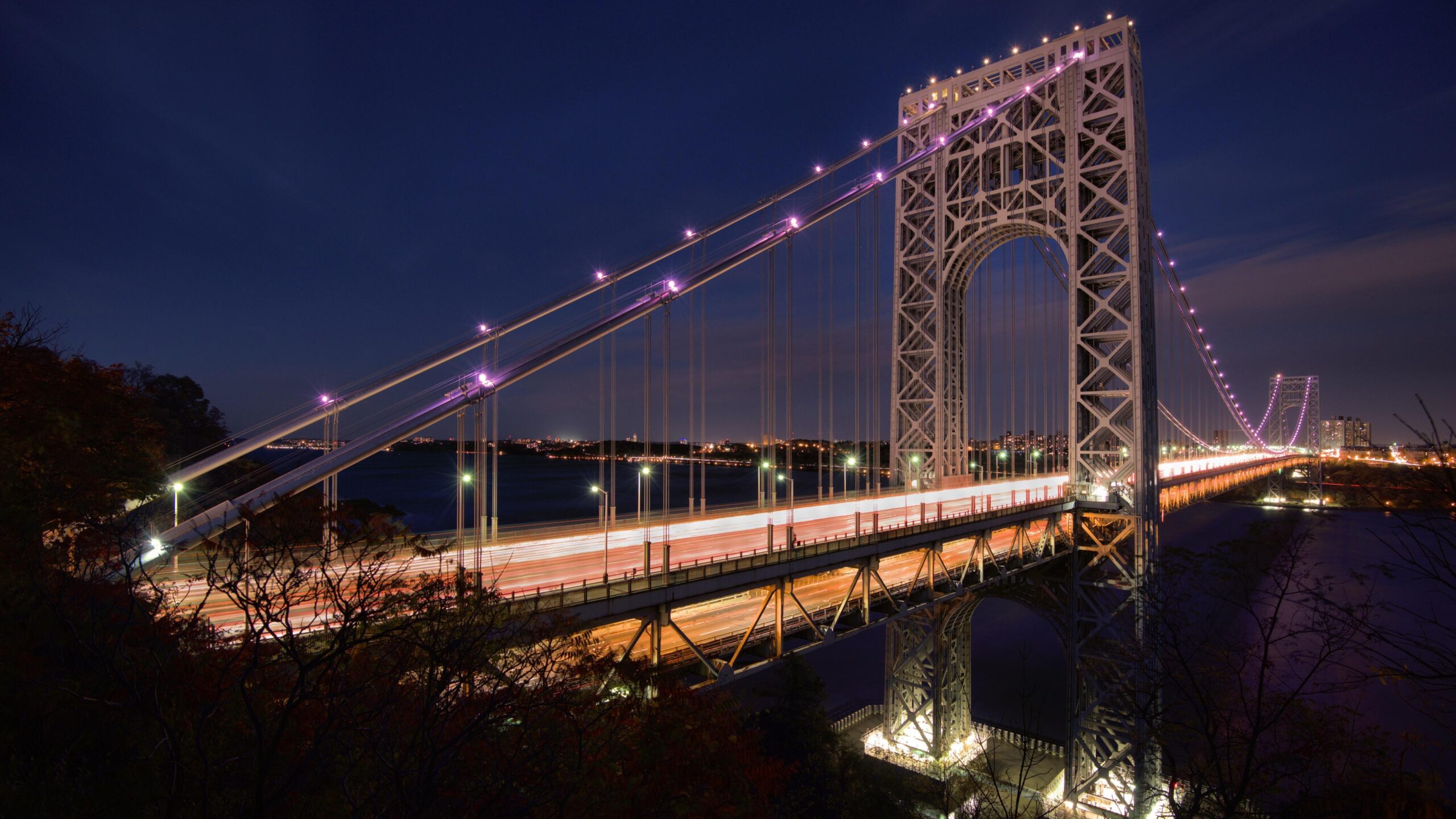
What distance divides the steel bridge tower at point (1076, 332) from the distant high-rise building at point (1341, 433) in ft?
259

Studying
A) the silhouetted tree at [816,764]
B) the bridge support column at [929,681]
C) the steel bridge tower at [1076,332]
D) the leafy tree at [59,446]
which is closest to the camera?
the leafy tree at [59,446]

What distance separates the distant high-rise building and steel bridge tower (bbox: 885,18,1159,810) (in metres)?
78.9

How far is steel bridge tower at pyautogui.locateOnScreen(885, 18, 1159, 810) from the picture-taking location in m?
20.2

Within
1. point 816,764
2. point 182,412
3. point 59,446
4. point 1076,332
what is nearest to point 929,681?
point 816,764

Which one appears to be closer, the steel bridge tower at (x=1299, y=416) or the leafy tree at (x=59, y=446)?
the leafy tree at (x=59, y=446)

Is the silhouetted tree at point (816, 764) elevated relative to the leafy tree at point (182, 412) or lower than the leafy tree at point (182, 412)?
lower

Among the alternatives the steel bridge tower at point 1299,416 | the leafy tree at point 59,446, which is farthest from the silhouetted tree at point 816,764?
the steel bridge tower at point 1299,416

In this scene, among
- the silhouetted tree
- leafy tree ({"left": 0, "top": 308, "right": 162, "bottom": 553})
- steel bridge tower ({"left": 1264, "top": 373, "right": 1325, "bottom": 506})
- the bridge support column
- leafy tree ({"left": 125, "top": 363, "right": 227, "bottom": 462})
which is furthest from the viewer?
steel bridge tower ({"left": 1264, "top": 373, "right": 1325, "bottom": 506})

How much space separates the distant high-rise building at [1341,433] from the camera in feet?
270

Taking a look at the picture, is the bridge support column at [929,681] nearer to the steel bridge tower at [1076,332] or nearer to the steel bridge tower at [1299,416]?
the steel bridge tower at [1076,332]

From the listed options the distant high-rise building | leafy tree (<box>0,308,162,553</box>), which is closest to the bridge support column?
leafy tree (<box>0,308,162,553</box>)

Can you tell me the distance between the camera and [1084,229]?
68.5 ft

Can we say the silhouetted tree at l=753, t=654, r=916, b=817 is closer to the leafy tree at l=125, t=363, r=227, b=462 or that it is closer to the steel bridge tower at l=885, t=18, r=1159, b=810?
the steel bridge tower at l=885, t=18, r=1159, b=810

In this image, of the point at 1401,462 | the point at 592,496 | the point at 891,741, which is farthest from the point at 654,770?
the point at 592,496
